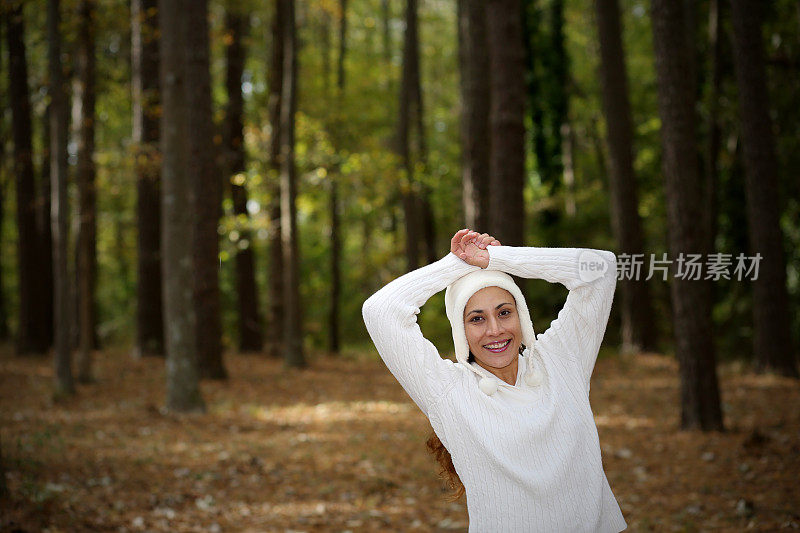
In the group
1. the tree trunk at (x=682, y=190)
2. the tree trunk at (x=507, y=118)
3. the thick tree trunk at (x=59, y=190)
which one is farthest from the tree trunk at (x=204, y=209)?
the tree trunk at (x=682, y=190)

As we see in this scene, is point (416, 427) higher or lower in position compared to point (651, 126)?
lower

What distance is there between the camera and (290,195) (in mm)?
15758

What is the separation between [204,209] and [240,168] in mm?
5851

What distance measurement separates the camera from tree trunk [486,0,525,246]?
980cm

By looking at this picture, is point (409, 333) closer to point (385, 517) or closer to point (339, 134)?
point (385, 517)

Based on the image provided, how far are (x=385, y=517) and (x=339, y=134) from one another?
43.6 ft

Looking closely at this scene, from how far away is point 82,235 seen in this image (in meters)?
12.7

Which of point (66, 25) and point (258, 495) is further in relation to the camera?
point (66, 25)

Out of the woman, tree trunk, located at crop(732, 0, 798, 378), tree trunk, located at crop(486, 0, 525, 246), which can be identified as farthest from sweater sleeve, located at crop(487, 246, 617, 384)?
tree trunk, located at crop(732, 0, 798, 378)

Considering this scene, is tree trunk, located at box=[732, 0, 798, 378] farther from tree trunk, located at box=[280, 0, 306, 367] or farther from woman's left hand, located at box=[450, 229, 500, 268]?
woman's left hand, located at box=[450, 229, 500, 268]

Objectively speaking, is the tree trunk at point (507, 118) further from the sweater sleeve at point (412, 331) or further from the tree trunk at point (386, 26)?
the tree trunk at point (386, 26)

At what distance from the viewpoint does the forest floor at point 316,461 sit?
6.44 meters

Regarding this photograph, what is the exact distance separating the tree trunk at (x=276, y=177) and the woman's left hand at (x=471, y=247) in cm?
1381

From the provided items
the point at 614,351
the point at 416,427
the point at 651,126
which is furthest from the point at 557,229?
the point at 416,427
